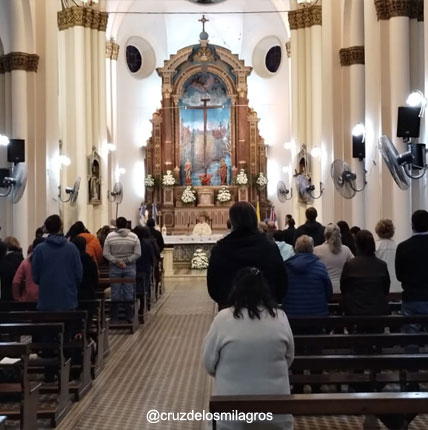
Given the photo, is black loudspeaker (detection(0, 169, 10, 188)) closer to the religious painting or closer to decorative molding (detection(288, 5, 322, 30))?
decorative molding (detection(288, 5, 322, 30))

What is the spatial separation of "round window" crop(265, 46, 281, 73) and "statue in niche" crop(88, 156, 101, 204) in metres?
12.4

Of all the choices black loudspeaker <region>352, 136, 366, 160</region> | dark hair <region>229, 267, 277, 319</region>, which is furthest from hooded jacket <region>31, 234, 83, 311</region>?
black loudspeaker <region>352, 136, 366, 160</region>

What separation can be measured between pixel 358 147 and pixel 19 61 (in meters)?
7.84

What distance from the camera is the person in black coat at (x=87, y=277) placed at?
758cm

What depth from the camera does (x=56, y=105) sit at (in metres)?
16.2

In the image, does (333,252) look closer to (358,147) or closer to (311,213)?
(311,213)

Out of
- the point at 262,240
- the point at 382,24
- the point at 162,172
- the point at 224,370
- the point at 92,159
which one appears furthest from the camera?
the point at 162,172

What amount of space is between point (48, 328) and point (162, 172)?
23.7 meters

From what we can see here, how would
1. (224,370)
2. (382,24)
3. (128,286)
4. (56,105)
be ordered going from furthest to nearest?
(56,105) < (382,24) < (128,286) < (224,370)

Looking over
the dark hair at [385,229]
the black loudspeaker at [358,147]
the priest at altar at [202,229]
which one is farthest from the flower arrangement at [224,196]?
the dark hair at [385,229]

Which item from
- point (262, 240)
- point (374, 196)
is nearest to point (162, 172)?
point (374, 196)

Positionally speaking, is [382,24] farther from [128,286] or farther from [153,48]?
[153,48]

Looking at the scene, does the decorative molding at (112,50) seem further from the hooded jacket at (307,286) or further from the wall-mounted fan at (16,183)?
the hooded jacket at (307,286)

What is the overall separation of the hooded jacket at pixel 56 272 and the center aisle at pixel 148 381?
1004 millimetres
